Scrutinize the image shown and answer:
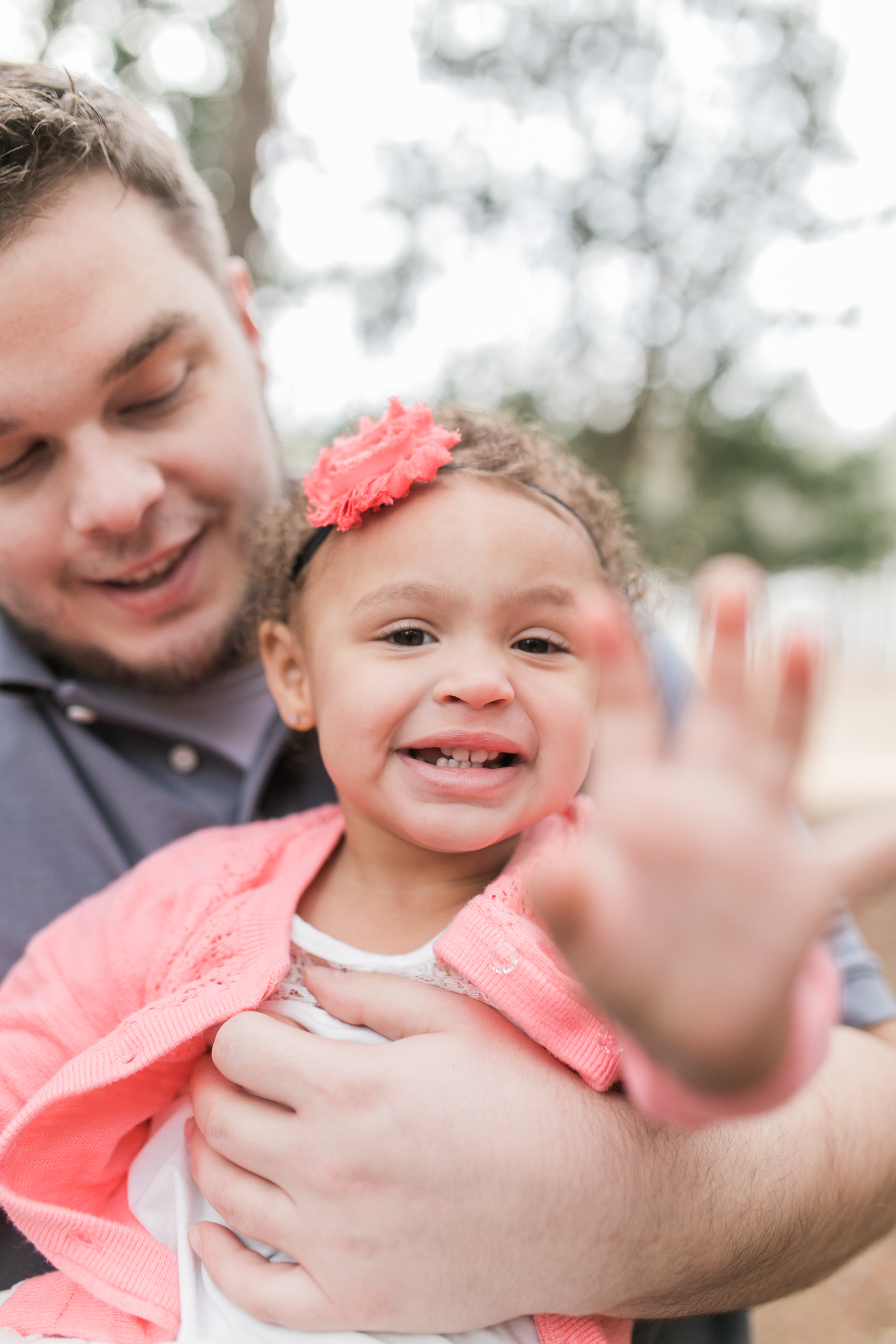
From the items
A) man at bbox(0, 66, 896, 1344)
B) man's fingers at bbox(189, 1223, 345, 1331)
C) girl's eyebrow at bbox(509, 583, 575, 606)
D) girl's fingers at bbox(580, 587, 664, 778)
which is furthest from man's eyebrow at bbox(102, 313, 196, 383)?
man's fingers at bbox(189, 1223, 345, 1331)

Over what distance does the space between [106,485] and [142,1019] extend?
1.16 meters

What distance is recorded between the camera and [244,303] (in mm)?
2719

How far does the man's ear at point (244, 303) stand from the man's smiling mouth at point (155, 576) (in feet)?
2.29

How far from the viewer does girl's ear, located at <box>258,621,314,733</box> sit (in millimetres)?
2047

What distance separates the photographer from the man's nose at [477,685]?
162 cm

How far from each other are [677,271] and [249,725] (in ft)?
23.9

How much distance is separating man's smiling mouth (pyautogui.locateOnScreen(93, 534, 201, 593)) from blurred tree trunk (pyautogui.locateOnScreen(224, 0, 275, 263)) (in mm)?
4415

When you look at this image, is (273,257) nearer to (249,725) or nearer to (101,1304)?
(249,725)

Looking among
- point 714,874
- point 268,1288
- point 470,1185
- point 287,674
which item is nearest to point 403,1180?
point 470,1185

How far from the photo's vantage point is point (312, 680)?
1.97 meters

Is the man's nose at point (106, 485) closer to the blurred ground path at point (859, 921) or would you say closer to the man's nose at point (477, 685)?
the man's nose at point (477, 685)

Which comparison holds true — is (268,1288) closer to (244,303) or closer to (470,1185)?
(470,1185)

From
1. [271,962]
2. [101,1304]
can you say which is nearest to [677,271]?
[271,962]

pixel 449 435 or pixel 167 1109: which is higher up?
pixel 449 435
